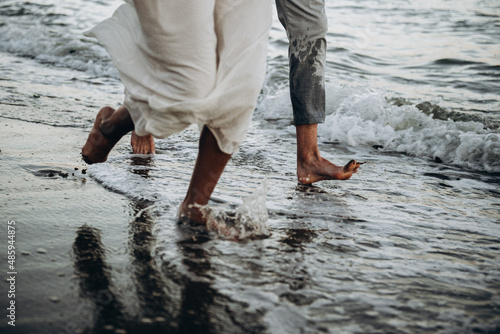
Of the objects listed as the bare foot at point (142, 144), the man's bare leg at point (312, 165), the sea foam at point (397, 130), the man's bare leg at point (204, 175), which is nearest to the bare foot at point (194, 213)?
the man's bare leg at point (204, 175)

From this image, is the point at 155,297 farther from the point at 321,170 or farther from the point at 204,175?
the point at 321,170

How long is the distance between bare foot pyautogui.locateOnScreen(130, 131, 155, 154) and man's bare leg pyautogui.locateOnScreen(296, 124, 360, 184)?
38.5 inches

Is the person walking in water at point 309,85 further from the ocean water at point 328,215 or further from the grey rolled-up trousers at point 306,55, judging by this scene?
the ocean water at point 328,215

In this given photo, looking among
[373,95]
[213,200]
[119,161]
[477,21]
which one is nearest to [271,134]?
[373,95]

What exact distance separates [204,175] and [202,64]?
0.46m

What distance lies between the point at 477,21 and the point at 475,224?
8531 mm

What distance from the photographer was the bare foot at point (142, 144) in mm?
3264

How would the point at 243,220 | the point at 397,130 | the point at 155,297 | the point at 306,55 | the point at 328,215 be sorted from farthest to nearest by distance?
the point at 397,130, the point at 306,55, the point at 328,215, the point at 243,220, the point at 155,297

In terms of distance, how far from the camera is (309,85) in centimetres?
295

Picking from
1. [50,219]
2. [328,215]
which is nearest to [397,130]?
[328,215]

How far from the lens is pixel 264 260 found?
6.28 feet

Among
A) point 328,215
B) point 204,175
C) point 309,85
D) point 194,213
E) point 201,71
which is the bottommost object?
point 328,215

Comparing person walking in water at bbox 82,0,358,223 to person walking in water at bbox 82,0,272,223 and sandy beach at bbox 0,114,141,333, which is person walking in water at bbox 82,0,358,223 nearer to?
person walking in water at bbox 82,0,272,223

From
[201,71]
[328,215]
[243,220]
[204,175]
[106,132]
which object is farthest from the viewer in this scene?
[106,132]
